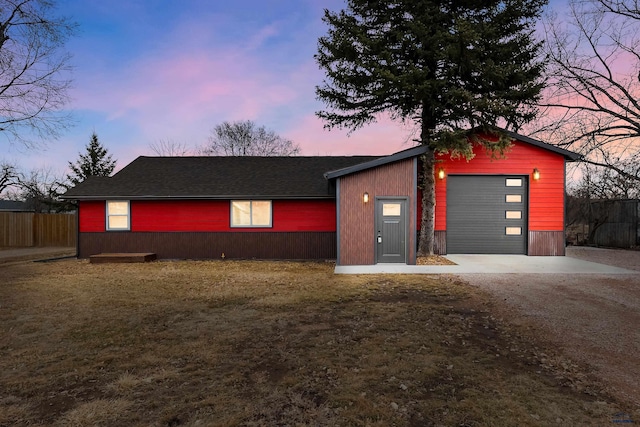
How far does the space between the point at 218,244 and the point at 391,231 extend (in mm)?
7062

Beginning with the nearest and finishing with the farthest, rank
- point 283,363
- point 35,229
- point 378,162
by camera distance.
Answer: point 283,363 → point 378,162 → point 35,229

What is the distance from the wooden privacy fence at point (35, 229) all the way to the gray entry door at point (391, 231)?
18965 millimetres

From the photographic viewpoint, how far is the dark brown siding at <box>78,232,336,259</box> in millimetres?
13812

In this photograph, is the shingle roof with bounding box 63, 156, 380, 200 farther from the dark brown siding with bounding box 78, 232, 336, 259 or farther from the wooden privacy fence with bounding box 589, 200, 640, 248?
the wooden privacy fence with bounding box 589, 200, 640, 248

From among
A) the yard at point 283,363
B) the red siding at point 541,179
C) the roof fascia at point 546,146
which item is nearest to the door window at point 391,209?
the red siding at point 541,179

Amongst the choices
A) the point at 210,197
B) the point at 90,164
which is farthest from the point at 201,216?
the point at 90,164

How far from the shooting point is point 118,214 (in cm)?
1427

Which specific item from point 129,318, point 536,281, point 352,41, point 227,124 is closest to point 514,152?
point 536,281

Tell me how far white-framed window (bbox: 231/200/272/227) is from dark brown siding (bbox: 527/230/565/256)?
34.6ft

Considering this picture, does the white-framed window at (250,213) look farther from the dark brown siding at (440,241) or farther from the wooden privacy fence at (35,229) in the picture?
the wooden privacy fence at (35,229)

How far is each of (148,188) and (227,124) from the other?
2758cm

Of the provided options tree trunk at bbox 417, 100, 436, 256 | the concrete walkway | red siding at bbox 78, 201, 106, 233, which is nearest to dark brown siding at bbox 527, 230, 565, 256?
the concrete walkway

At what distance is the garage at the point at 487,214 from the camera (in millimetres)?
13531

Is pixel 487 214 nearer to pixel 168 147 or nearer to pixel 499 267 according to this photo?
pixel 499 267
